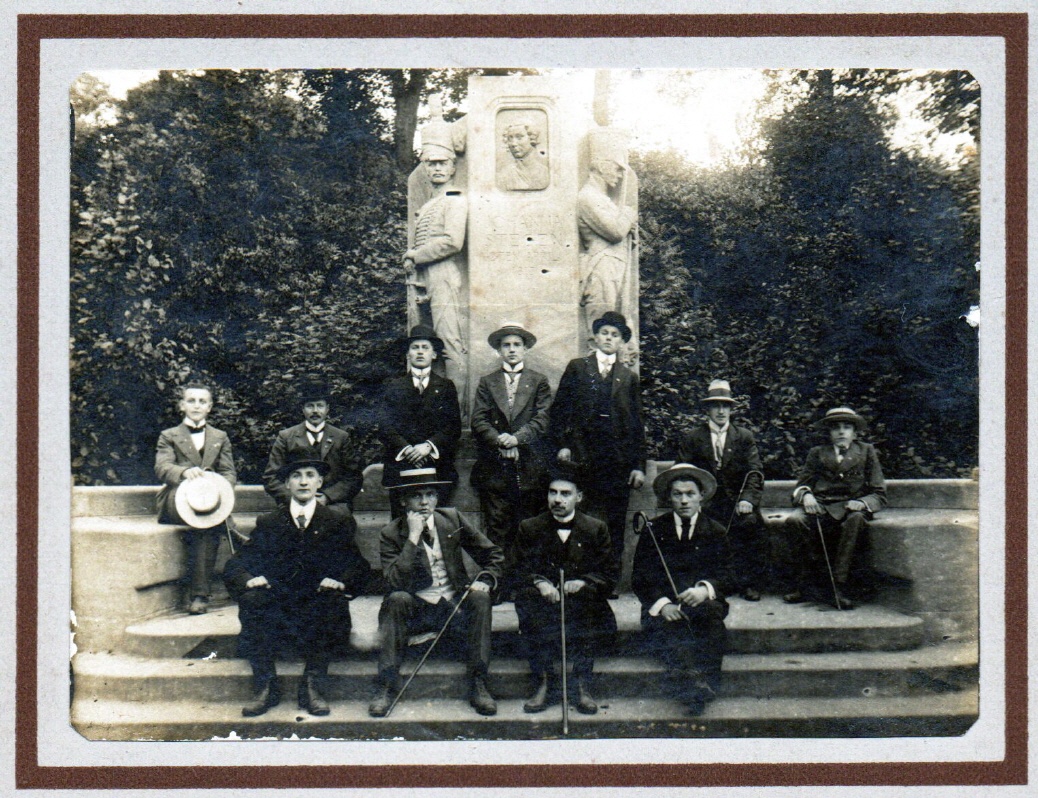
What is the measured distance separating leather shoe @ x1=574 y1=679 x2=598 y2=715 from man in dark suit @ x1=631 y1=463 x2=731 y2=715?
361 mm

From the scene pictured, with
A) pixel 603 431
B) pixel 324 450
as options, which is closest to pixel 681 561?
pixel 603 431

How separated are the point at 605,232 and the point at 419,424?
143cm

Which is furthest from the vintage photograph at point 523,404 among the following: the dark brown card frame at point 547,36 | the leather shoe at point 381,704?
the dark brown card frame at point 547,36

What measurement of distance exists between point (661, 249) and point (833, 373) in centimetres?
111

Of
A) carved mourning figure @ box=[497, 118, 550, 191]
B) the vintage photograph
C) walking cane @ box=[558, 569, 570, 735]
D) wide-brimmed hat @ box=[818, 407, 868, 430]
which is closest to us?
walking cane @ box=[558, 569, 570, 735]

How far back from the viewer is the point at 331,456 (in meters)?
4.58

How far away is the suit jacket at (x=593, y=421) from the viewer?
4.61m

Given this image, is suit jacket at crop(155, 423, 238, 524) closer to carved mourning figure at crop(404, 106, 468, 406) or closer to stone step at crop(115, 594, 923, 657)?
stone step at crop(115, 594, 923, 657)

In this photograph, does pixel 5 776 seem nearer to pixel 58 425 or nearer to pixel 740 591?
pixel 58 425

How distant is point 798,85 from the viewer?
4.49 meters

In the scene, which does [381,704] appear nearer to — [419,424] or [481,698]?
[481,698]

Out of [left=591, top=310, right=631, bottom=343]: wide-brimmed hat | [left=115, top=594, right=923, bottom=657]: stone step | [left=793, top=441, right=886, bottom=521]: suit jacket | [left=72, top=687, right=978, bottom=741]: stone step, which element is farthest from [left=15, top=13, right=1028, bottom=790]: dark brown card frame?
[left=591, top=310, right=631, bottom=343]: wide-brimmed hat

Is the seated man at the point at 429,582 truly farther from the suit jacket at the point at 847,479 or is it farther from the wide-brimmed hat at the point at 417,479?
the suit jacket at the point at 847,479

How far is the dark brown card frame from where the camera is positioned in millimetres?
4121
